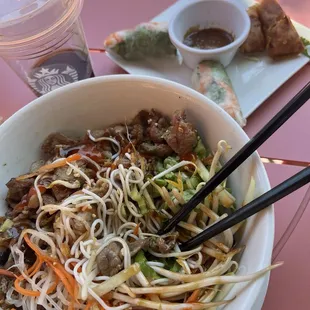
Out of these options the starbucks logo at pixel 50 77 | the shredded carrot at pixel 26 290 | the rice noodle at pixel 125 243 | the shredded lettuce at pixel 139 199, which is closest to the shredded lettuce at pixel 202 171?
the rice noodle at pixel 125 243

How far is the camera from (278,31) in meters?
1.27

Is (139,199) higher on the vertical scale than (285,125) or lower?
higher

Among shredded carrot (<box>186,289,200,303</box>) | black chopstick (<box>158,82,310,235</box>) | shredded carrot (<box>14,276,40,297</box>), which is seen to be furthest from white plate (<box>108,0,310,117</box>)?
shredded carrot (<box>14,276,40,297</box>)

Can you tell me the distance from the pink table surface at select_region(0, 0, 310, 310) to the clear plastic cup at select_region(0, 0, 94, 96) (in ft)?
0.37

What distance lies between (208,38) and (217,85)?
0.20 meters

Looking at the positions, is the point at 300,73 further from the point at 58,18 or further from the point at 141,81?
the point at 58,18

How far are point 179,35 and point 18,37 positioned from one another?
428 millimetres

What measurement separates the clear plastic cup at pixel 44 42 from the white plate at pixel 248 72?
5.3 inches

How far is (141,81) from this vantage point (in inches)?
38.5

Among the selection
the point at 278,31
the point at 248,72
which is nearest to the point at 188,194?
the point at 248,72

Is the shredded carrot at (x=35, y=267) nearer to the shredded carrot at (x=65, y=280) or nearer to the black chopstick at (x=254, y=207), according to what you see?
the shredded carrot at (x=65, y=280)

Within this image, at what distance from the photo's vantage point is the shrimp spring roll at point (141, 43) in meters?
1.30

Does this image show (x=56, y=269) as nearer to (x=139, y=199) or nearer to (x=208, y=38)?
(x=139, y=199)

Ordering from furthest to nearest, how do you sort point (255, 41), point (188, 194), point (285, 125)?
point (255, 41)
point (285, 125)
point (188, 194)
